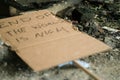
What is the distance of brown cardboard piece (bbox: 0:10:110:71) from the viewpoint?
1842 mm

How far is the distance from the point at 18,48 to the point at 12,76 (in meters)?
0.22

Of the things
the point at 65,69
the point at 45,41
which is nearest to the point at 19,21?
the point at 45,41

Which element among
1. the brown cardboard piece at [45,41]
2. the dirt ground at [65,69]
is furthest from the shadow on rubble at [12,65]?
Result: the brown cardboard piece at [45,41]

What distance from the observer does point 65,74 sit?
199 centimetres

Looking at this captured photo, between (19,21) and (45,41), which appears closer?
(45,41)

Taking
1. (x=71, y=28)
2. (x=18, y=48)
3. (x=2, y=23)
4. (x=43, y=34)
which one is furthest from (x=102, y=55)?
(x=2, y=23)

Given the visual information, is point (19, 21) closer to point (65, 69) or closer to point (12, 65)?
point (12, 65)

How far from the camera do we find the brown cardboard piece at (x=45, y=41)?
184 cm

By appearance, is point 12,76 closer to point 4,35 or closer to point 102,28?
point 4,35

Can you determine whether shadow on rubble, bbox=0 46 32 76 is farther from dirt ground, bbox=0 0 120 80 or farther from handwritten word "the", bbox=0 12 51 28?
handwritten word "the", bbox=0 12 51 28

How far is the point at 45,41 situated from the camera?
6.57 ft

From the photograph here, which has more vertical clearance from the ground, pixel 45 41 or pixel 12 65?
pixel 45 41

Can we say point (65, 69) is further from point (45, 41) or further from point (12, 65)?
point (12, 65)

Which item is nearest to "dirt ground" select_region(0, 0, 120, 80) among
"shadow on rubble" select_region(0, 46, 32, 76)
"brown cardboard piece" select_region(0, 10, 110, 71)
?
"shadow on rubble" select_region(0, 46, 32, 76)
